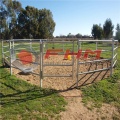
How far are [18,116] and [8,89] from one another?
1.76 m

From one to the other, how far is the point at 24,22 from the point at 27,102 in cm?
4151

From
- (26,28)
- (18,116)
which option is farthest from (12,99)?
(26,28)

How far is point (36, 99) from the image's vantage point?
5188 mm

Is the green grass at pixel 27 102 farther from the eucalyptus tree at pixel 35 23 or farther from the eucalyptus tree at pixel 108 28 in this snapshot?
the eucalyptus tree at pixel 108 28

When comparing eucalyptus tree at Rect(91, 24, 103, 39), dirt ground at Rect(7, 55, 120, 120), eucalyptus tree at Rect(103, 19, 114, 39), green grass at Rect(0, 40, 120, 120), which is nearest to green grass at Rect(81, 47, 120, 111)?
green grass at Rect(0, 40, 120, 120)

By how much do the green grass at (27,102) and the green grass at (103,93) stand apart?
86 centimetres

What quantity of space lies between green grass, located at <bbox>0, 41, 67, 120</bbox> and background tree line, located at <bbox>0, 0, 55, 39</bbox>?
121 feet

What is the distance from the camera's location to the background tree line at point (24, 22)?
41.1m

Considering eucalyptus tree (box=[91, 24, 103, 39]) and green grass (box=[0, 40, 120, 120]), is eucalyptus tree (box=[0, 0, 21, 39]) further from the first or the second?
green grass (box=[0, 40, 120, 120])

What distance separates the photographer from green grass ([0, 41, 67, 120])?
4355mm

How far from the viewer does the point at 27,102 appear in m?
4.98

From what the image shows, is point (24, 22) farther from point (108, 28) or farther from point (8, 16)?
point (108, 28)

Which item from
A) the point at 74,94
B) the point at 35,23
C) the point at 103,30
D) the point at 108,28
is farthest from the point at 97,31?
the point at 74,94

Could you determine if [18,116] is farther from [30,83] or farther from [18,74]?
[18,74]
